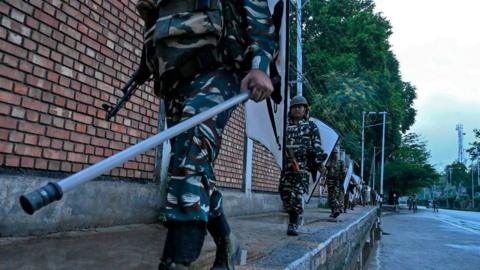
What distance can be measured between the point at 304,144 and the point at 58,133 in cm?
299

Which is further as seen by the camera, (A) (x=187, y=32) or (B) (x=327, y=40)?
(B) (x=327, y=40)

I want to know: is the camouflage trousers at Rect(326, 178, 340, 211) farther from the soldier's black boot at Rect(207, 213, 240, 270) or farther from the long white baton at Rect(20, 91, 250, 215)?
the long white baton at Rect(20, 91, 250, 215)

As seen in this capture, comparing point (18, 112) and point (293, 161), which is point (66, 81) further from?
point (293, 161)

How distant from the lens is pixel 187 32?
6.08 ft

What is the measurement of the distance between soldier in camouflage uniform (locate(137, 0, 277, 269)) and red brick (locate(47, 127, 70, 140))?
54.6 inches

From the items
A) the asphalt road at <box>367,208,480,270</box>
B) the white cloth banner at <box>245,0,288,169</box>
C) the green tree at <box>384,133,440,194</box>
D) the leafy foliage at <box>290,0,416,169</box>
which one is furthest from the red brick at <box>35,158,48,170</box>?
the green tree at <box>384,133,440,194</box>

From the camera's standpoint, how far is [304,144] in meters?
5.29

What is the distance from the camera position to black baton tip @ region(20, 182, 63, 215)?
1098mm

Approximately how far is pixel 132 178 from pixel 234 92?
260 cm

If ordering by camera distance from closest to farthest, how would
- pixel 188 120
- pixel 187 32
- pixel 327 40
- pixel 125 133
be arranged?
1. pixel 188 120
2. pixel 187 32
3. pixel 125 133
4. pixel 327 40

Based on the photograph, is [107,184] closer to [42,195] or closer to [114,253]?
[114,253]

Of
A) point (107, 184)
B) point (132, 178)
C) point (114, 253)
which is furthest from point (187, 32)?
point (132, 178)

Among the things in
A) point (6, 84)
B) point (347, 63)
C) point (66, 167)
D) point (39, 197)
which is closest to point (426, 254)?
point (66, 167)

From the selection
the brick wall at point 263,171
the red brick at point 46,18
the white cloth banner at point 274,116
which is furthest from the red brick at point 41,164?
the brick wall at point 263,171
